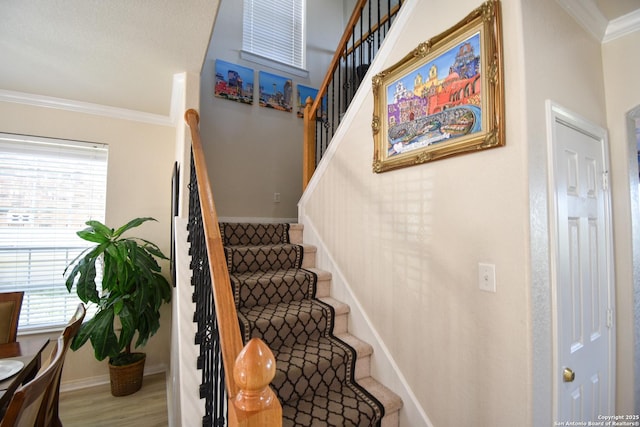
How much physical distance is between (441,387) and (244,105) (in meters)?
3.38

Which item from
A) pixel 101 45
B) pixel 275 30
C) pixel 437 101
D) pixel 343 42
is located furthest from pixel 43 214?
pixel 437 101

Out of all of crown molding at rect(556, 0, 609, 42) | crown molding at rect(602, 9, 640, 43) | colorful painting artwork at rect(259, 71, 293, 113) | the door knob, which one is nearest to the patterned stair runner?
the door knob

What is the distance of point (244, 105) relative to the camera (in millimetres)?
3529

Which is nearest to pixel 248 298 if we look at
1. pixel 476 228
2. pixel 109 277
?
pixel 109 277

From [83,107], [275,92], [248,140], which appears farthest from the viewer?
[275,92]

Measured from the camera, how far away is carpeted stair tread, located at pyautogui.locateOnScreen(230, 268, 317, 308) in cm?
202

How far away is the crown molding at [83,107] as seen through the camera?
2662 millimetres

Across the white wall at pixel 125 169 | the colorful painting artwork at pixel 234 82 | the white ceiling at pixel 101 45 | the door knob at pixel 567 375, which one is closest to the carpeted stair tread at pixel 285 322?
the door knob at pixel 567 375

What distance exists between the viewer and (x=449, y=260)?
1.49m

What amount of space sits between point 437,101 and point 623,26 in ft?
4.09

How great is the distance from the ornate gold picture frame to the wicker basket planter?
2.82m

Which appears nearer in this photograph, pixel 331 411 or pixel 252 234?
pixel 331 411

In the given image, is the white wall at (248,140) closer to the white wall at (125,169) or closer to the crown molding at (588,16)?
the white wall at (125,169)

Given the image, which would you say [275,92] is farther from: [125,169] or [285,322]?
[285,322]
